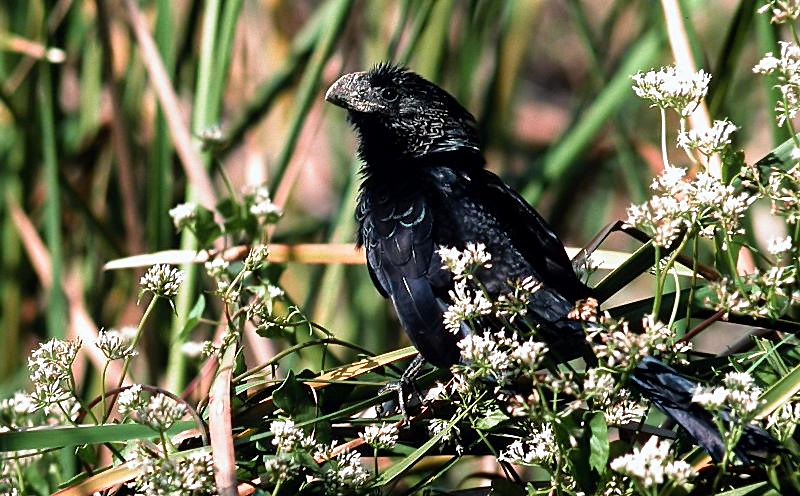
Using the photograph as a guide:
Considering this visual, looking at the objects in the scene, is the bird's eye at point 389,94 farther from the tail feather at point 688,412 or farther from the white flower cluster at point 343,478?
the white flower cluster at point 343,478

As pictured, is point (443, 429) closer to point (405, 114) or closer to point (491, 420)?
point (491, 420)

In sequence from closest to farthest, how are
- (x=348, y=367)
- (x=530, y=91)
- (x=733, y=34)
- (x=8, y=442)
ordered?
(x=8, y=442), (x=348, y=367), (x=733, y=34), (x=530, y=91)

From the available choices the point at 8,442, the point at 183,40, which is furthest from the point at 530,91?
the point at 8,442

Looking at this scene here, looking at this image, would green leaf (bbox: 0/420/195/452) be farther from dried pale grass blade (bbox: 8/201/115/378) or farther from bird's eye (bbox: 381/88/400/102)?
dried pale grass blade (bbox: 8/201/115/378)

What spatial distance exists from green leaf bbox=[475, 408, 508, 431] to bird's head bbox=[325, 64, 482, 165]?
4.28ft

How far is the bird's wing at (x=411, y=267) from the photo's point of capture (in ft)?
7.11

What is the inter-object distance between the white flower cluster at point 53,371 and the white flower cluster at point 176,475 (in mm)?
167

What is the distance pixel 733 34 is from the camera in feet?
7.97

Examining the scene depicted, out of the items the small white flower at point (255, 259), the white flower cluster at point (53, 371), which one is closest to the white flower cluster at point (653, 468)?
the small white flower at point (255, 259)

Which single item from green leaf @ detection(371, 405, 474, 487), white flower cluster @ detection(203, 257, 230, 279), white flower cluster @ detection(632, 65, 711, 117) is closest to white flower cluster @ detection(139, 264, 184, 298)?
white flower cluster @ detection(203, 257, 230, 279)

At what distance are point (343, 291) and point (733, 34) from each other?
5.98ft

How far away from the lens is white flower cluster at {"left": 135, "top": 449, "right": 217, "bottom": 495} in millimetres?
1411

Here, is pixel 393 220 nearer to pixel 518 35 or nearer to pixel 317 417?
pixel 317 417

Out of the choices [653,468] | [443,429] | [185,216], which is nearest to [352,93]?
[185,216]
